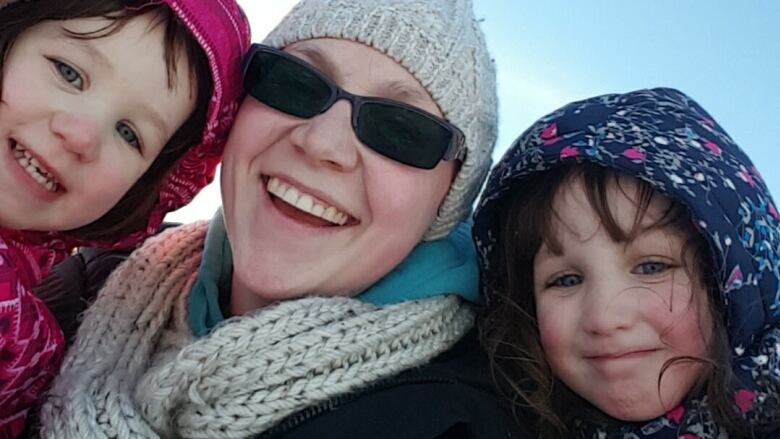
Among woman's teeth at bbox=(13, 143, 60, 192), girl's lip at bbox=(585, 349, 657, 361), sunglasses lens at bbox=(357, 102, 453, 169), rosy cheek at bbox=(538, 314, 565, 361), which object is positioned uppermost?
sunglasses lens at bbox=(357, 102, 453, 169)

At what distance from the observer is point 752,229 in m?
2.06

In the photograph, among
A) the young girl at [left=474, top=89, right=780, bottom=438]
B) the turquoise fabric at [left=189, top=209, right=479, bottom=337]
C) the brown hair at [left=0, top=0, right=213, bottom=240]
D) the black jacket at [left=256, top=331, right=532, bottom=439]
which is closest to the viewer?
the black jacket at [left=256, top=331, right=532, bottom=439]

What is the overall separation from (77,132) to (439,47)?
0.88 metres

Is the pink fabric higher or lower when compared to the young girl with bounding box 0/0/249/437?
lower

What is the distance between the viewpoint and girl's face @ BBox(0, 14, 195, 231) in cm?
207

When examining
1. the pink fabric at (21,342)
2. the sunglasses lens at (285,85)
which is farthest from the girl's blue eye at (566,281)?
the pink fabric at (21,342)

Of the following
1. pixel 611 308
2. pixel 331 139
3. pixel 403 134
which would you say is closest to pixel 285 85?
pixel 331 139

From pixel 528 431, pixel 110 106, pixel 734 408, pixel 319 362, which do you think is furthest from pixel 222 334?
pixel 734 408

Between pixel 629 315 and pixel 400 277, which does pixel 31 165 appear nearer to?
pixel 400 277

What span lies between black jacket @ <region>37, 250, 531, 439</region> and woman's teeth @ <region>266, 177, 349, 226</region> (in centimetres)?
42

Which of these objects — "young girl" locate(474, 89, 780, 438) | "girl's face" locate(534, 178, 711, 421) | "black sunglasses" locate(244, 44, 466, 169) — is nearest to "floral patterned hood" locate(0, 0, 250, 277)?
"black sunglasses" locate(244, 44, 466, 169)

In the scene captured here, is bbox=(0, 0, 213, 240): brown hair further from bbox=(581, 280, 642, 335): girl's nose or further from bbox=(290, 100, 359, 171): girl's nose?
bbox=(581, 280, 642, 335): girl's nose

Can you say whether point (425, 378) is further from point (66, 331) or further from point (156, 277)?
point (66, 331)

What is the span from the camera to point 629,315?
205cm
